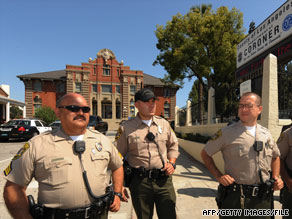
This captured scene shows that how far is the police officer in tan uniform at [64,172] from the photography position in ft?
4.81

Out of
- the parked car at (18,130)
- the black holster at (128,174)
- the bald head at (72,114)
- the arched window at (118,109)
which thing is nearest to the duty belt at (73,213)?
the bald head at (72,114)

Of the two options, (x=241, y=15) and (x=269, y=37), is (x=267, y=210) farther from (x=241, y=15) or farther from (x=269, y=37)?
(x=241, y=15)

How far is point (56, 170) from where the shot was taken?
1501 millimetres

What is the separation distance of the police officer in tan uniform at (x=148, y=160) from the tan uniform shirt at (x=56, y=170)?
2.43 feet

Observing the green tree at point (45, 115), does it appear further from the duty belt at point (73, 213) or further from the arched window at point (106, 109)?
the duty belt at point (73, 213)

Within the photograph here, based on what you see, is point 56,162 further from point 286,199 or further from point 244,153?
point 286,199

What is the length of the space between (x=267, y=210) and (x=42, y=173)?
7.34ft

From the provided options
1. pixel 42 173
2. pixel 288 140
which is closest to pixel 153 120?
pixel 42 173

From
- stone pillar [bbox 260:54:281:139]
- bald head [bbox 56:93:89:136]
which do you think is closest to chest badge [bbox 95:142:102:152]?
bald head [bbox 56:93:89:136]

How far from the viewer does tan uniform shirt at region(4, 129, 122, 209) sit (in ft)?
4.86

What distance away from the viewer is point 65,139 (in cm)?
165

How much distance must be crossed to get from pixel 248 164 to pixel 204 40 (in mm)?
15329

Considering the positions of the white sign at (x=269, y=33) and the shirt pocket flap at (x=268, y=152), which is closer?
the shirt pocket flap at (x=268, y=152)

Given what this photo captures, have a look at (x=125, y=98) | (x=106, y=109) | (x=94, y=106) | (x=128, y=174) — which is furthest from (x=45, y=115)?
(x=128, y=174)
